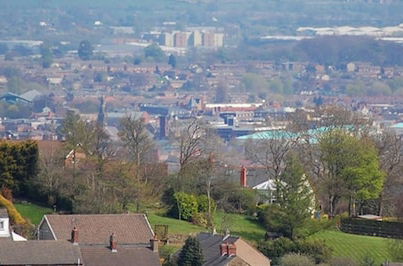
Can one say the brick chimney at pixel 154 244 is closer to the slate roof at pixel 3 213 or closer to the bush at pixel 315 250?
the slate roof at pixel 3 213

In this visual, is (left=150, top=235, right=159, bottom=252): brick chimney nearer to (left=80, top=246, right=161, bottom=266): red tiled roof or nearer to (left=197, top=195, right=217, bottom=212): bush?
(left=80, top=246, right=161, bottom=266): red tiled roof

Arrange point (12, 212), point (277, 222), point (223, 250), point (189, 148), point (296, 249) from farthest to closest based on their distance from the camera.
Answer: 1. point (189, 148)
2. point (277, 222)
3. point (12, 212)
4. point (296, 249)
5. point (223, 250)

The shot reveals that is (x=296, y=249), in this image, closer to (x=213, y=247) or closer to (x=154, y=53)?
(x=213, y=247)

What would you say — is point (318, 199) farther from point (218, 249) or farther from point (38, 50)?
point (38, 50)

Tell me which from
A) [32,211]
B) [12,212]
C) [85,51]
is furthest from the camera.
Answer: [85,51]

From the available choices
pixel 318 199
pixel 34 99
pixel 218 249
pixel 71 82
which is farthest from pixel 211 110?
pixel 218 249

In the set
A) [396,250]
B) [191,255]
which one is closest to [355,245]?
[396,250]
